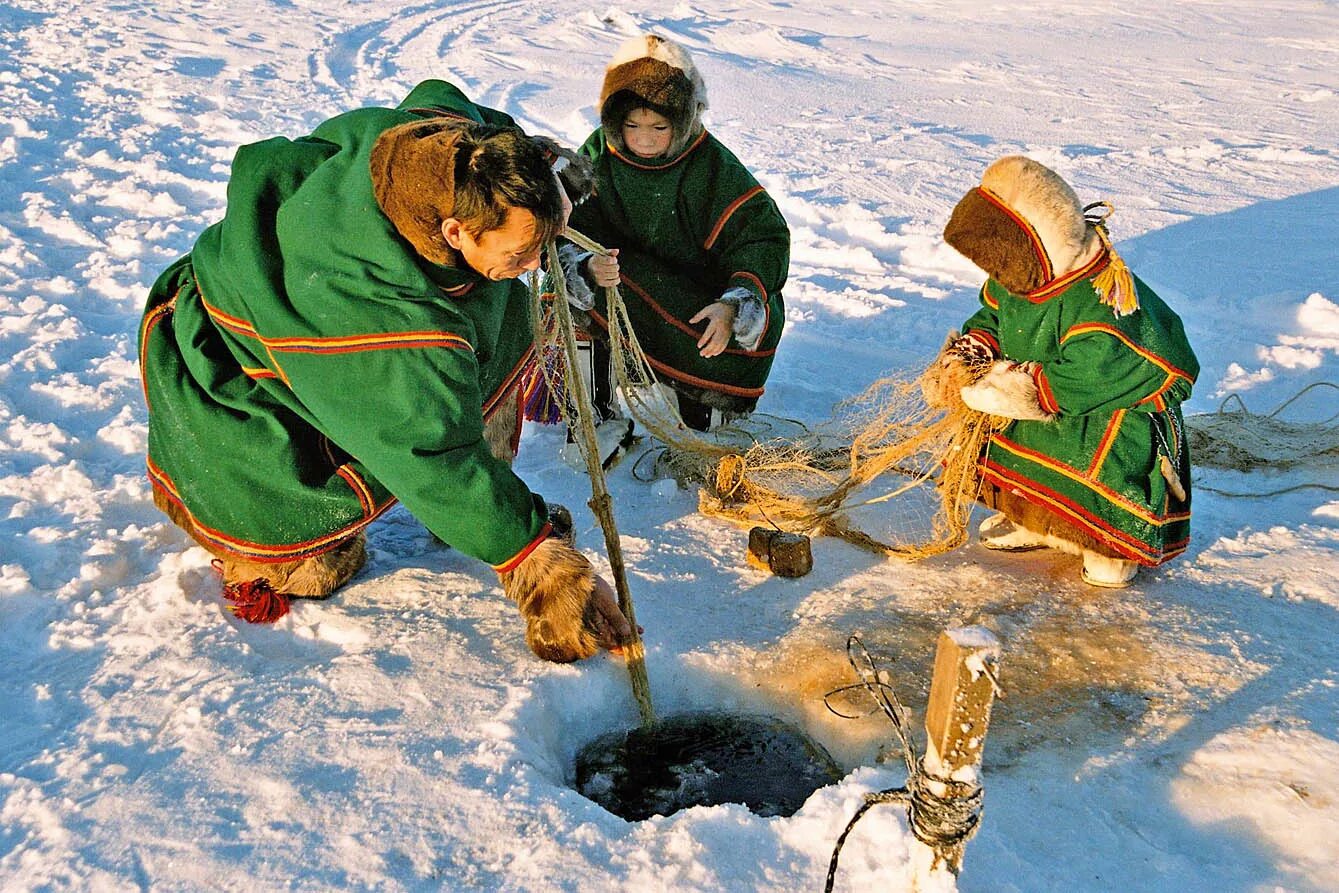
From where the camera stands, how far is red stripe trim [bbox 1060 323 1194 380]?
9.09 feet

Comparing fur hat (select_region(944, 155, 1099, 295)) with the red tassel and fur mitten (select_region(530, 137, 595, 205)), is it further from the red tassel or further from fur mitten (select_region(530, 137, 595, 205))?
the red tassel

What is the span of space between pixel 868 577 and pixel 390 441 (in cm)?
154

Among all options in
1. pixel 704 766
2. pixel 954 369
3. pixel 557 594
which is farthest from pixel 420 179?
pixel 954 369

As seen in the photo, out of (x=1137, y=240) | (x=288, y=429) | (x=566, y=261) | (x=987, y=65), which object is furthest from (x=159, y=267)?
(x=987, y=65)

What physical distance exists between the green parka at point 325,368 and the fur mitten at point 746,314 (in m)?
0.99

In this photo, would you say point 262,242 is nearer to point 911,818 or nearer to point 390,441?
point 390,441

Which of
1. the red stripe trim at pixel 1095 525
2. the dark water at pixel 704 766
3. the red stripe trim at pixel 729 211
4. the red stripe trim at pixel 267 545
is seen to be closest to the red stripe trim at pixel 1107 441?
the red stripe trim at pixel 1095 525

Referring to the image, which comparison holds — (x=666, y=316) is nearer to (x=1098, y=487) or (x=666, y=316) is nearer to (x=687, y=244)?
(x=687, y=244)

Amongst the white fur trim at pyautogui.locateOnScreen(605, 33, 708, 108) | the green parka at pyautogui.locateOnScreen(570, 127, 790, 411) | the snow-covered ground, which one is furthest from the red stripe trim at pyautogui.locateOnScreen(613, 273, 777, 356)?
the white fur trim at pyautogui.locateOnScreen(605, 33, 708, 108)

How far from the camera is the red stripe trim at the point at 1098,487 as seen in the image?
2.97 metres

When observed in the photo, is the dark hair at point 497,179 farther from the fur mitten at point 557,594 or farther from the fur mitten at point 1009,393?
the fur mitten at point 1009,393

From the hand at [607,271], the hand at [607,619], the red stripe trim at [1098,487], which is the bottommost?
the hand at [607,619]

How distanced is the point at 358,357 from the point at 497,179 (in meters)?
0.51

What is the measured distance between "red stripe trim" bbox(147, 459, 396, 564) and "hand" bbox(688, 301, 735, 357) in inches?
51.4
